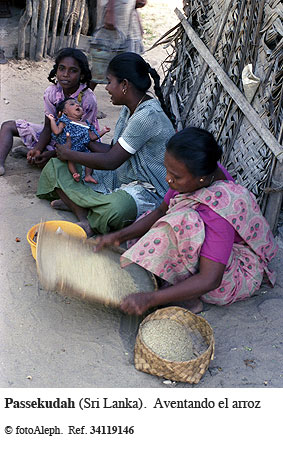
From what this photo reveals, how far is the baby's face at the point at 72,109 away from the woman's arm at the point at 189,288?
164 centimetres

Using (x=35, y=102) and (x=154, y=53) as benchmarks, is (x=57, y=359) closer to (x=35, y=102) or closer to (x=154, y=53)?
(x=35, y=102)

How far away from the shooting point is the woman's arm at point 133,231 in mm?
2811

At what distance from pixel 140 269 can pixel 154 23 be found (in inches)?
243

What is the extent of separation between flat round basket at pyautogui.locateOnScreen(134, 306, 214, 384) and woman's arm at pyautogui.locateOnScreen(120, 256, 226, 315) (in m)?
0.10

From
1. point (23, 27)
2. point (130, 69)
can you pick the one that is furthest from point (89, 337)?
point (23, 27)

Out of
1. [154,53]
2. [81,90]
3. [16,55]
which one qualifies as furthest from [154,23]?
[81,90]

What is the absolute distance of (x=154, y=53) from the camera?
7066 mm

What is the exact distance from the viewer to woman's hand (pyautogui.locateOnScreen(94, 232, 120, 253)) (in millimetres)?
2799

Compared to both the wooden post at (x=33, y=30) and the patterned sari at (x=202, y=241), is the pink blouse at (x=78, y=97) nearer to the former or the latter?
the patterned sari at (x=202, y=241)

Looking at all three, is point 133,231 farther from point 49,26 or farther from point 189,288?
point 49,26

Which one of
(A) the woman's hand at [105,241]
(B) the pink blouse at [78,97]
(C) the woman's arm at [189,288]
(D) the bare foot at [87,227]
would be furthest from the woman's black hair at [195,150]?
(B) the pink blouse at [78,97]

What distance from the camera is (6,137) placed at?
4.11 metres

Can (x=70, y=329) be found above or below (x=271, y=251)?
below

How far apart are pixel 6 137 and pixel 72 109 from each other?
78 cm
